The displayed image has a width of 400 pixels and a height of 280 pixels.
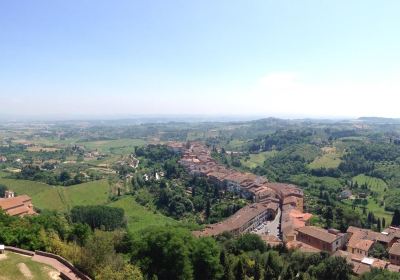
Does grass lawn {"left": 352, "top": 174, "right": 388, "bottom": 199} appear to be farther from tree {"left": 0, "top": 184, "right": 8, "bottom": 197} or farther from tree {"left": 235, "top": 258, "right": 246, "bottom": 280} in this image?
tree {"left": 0, "top": 184, "right": 8, "bottom": 197}

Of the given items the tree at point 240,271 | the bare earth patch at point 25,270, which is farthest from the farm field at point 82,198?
the bare earth patch at point 25,270

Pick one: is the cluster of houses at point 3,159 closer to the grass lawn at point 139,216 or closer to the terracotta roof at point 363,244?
the grass lawn at point 139,216

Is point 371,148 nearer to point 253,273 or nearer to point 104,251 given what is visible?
point 253,273

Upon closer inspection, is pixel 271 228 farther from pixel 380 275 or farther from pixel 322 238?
pixel 380 275

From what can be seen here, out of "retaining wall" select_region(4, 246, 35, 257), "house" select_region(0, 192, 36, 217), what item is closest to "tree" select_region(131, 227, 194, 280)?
"retaining wall" select_region(4, 246, 35, 257)

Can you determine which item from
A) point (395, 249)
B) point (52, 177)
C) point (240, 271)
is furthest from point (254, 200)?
point (52, 177)
